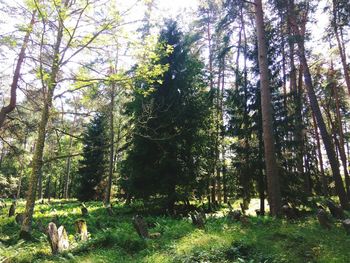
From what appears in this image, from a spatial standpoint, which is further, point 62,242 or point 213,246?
point 62,242

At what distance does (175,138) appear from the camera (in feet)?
46.5

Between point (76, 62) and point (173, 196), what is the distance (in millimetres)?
7679

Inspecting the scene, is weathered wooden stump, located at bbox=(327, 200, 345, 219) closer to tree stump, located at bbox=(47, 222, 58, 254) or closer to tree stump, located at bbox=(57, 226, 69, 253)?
tree stump, located at bbox=(57, 226, 69, 253)

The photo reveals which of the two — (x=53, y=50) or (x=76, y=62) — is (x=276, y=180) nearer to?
(x=76, y=62)

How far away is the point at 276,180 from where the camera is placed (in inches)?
397

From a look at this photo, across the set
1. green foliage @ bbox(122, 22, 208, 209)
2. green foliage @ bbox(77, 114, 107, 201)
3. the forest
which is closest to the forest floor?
the forest

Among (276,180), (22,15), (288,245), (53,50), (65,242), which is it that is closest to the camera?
(288,245)

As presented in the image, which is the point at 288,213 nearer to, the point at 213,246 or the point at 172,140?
the point at 213,246

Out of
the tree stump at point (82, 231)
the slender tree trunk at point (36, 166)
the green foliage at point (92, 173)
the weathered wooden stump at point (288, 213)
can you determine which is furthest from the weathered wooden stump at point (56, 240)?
the green foliage at point (92, 173)

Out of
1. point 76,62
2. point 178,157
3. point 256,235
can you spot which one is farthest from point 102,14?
point 178,157

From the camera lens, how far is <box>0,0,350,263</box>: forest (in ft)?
23.3

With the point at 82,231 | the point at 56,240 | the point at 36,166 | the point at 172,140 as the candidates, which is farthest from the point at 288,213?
the point at 36,166

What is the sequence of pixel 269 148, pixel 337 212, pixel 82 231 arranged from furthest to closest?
pixel 269 148 < pixel 337 212 < pixel 82 231

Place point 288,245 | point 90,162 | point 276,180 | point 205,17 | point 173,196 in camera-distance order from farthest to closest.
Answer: point 90,162, point 205,17, point 173,196, point 276,180, point 288,245
